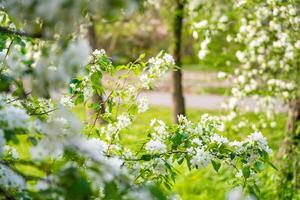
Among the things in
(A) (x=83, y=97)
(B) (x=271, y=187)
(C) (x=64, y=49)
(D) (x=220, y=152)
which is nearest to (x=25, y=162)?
(C) (x=64, y=49)

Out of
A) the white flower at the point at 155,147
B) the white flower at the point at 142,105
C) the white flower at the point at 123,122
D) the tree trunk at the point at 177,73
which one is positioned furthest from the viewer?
the tree trunk at the point at 177,73

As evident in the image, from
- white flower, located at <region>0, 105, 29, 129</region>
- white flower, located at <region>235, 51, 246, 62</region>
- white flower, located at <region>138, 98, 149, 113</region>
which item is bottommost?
white flower, located at <region>138, 98, 149, 113</region>

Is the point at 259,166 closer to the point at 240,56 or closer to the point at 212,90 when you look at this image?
the point at 240,56

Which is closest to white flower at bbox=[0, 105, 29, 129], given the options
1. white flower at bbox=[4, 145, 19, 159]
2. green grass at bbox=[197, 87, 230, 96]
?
white flower at bbox=[4, 145, 19, 159]

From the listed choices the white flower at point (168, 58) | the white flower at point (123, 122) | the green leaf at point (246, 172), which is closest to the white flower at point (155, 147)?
the green leaf at point (246, 172)

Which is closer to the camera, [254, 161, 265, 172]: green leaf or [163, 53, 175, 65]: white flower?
[254, 161, 265, 172]: green leaf

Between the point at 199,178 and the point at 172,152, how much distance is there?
4572 mm

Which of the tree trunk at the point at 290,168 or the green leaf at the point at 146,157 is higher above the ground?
the green leaf at the point at 146,157

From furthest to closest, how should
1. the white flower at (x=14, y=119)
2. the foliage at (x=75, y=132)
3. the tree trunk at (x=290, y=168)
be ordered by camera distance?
the tree trunk at (x=290, y=168) < the white flower at (x=14, y=119) < the foliage at (x=75, y=132)

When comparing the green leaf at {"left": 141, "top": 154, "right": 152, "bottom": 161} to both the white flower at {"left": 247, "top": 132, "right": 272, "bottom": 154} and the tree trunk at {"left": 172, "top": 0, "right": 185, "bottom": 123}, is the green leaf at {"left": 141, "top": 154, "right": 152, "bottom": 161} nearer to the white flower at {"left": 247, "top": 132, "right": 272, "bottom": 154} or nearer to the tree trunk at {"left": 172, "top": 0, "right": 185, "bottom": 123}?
the white flower at {"left": 247, "top": 132, "right": 272, "bottom": 154}

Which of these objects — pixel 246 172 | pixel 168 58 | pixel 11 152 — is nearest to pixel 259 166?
pixel 246 172

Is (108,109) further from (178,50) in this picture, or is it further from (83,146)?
(178,50)

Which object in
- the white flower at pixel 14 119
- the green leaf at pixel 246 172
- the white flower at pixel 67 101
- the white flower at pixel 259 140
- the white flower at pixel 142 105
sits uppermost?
the white flower at pixel 14 119

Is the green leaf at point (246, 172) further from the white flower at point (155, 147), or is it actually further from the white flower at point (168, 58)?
the white flower at point (168, 58)
